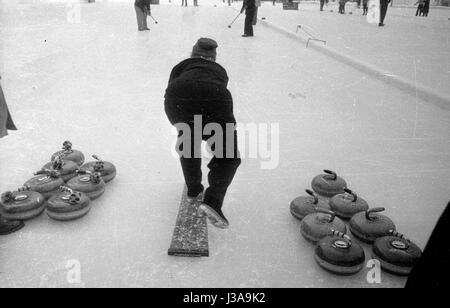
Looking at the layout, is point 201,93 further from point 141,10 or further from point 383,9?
point 383,9

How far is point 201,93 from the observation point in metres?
2.54

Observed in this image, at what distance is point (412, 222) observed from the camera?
9.85ft

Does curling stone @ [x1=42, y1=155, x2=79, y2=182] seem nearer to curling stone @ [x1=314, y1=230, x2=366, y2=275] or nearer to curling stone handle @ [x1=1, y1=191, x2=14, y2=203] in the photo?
curling stone handle @ [x1=1, y1=191, x2=14, y2=203]

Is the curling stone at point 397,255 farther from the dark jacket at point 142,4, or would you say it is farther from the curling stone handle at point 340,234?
the dark jacket at point 142,4

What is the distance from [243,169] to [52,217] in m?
1.96

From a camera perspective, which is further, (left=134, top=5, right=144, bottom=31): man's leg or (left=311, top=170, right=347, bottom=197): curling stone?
(left=134, top=5, right=144, bottom=31): man's leg

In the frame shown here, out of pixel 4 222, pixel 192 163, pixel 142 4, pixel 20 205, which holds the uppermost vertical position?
pixel 142 4

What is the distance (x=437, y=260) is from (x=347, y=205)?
169 centimetres

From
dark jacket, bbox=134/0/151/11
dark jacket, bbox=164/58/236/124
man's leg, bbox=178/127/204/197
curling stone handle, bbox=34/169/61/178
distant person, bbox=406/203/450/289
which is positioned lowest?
curling stone handle, bbox=34/169/61/178

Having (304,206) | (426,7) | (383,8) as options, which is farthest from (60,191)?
(426,7)

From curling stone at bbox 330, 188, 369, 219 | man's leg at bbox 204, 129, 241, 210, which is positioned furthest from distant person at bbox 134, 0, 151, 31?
curling stone at bbox 330, 188, 369, 219

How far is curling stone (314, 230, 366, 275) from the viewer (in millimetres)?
2305

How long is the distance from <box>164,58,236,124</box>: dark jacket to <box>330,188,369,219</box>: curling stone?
114 cm

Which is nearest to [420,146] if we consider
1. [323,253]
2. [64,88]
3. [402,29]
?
[323,253]
